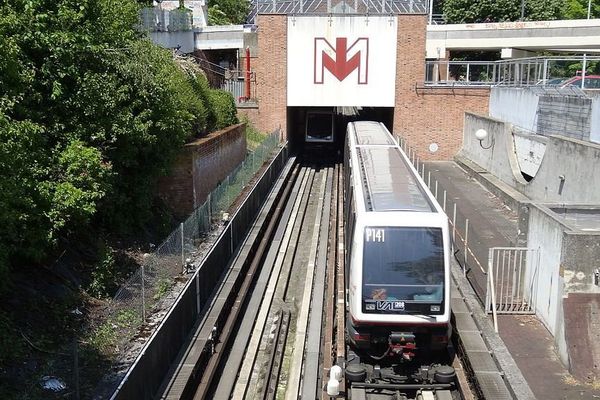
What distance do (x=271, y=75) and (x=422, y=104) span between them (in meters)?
7.29

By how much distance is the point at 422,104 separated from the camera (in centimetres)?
3075

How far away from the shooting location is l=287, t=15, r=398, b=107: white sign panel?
97.9ft

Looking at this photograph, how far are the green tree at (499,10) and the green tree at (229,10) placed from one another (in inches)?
788

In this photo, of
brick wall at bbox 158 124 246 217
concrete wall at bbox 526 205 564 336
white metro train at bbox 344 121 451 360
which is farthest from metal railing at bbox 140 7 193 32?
white metro train at bbox 344 121 451 360

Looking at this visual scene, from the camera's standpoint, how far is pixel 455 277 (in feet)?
44.6

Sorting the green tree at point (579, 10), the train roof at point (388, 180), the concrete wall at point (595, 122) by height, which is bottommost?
the train roof at point (388, 180)

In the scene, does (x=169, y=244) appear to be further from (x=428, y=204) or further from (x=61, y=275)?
(x=428, y=204)

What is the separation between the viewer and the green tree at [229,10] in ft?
182

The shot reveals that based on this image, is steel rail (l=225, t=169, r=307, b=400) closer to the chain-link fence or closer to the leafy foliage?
the chain-link fence

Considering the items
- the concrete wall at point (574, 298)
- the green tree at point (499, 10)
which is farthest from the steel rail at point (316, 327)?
the green tree at point (499, 10)

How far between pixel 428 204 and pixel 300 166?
2306cm

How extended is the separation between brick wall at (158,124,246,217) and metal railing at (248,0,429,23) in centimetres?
1190

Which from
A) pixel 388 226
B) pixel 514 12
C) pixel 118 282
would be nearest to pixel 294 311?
pixel 118 282

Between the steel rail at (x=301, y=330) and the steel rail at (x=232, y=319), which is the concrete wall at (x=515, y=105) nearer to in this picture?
the steel rail at (x=301, y=330)
